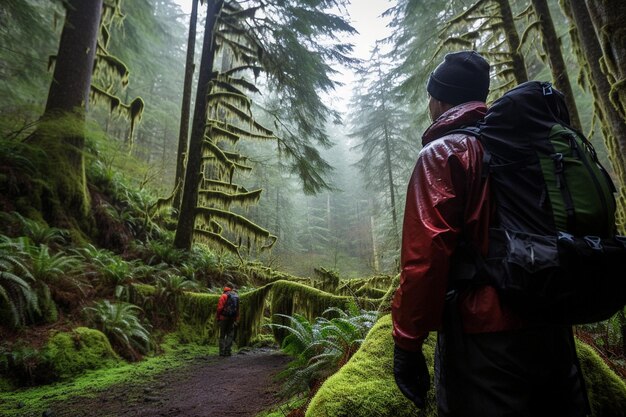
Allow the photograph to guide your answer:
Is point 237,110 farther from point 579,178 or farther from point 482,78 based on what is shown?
point 579,178

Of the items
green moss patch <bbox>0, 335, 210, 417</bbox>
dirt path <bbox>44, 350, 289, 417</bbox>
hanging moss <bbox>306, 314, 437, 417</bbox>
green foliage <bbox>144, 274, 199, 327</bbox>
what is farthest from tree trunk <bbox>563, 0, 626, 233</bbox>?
green foliage <bbox>144, 274, 199, 327</bbox>

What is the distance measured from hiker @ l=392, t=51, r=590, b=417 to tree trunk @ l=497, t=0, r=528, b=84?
Answer: 300 inches

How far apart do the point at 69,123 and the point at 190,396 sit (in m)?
7.22

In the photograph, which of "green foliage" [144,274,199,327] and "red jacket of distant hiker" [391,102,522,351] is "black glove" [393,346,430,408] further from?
"green foliage" [144,274,199,327]

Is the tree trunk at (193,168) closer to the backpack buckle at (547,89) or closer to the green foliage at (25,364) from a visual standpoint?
the green foliage at (25,364)

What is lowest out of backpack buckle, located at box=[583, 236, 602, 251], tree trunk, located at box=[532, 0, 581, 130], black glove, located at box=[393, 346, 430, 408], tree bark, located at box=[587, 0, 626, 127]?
black glove, located at box=[393, 346, 430, 408]

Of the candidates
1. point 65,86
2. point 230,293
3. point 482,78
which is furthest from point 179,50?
point 482,78

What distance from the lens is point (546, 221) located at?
56.6 inches

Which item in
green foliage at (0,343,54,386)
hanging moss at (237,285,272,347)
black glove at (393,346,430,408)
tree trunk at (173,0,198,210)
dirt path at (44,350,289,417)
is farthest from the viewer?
tree trunk at (173,0,198,210)

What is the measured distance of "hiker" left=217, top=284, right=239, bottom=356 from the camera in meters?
7.73

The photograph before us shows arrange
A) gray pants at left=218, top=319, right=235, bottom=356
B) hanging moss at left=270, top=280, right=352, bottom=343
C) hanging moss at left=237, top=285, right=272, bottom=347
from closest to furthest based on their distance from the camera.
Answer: hanging moss at left=270, top=280, right=352, bottom=343
gray pants at left=218, top=319, right=235, bottom=356
hanging moss at left=237, top=285, right=272, bottom=347

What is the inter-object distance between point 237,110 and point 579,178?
11928 millimetres

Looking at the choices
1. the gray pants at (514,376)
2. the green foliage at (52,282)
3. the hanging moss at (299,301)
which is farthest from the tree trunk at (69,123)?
the gray pants at (514,376)

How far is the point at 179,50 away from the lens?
29.6 m
